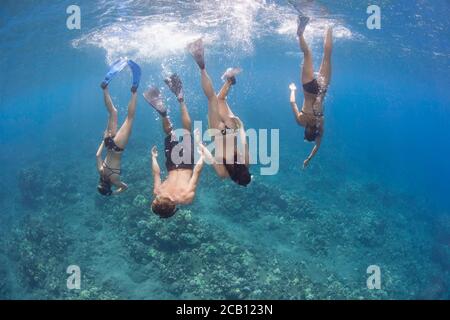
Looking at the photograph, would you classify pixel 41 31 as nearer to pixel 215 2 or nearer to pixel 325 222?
pixel 215 2

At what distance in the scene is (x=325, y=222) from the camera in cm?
1814

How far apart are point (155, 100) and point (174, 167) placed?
174 centimetres

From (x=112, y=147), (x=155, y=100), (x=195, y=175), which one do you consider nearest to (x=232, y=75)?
(x=155, y=100)

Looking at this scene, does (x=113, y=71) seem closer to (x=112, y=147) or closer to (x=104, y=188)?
(x=112, y=147)

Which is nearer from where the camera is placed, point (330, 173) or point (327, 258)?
point (327, 258)

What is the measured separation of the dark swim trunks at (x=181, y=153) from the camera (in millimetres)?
7742

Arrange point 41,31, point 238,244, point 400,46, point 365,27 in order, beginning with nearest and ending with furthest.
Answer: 1. point 238,244
2. point 41,31
3. point 365,27
4. point 400,46

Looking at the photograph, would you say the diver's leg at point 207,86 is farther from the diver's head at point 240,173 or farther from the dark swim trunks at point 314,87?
the dark swim trunks at point 314,87

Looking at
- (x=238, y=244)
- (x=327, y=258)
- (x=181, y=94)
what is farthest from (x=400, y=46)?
(x=181, y=94)

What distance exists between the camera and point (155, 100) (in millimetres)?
8148

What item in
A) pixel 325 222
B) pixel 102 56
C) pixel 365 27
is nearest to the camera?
pixel 325 222

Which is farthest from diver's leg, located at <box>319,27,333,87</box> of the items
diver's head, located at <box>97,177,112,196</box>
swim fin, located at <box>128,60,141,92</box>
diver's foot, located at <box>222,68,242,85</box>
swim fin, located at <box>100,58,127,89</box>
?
diver's head, located at <box>97,177,112,196</box>
